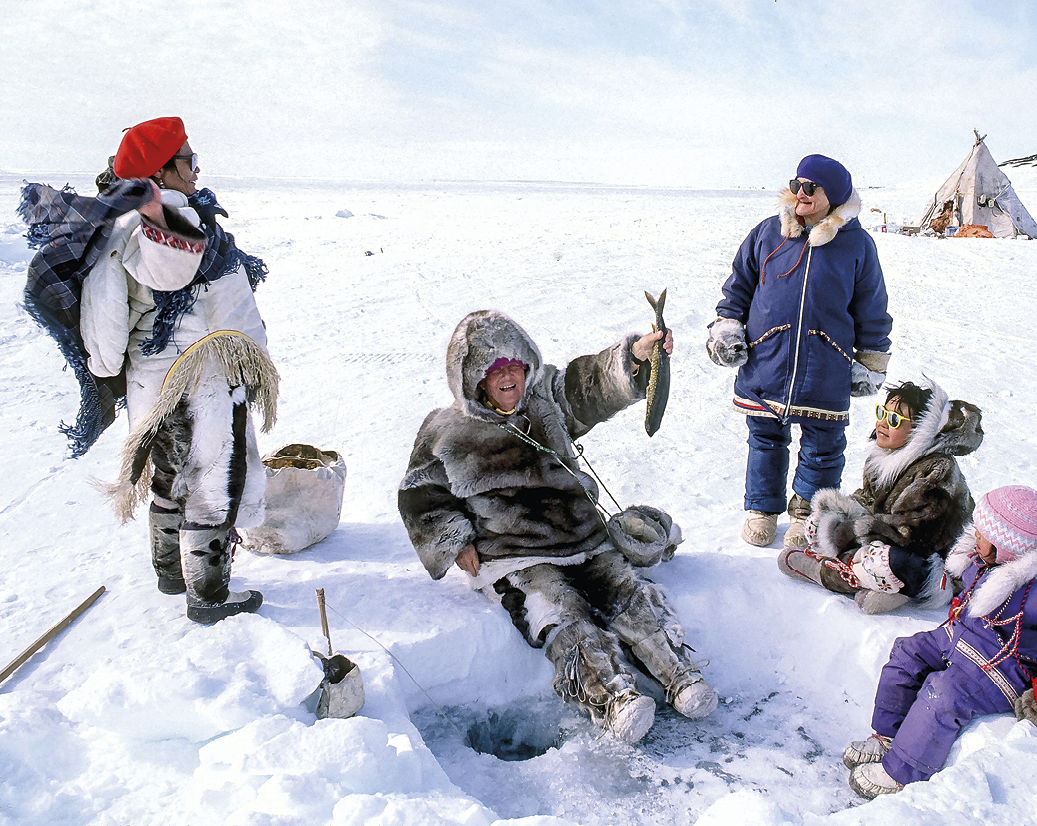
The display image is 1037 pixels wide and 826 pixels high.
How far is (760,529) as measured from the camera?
Result: 3.14 meters

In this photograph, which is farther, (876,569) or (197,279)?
(876,569)

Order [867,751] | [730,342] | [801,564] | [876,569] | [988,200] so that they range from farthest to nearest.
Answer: [988,200]
[730,342]
[801,564]
[876,569]
[867,751]

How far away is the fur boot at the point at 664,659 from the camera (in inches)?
90.7

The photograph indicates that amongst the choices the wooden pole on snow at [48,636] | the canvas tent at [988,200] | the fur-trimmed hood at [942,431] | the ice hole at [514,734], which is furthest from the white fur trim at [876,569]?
the canvas tent at [988,200]

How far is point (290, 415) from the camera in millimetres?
4898

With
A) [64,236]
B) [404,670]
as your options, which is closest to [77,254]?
[64,236]

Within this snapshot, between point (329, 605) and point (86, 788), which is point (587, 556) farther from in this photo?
point (86, 788)

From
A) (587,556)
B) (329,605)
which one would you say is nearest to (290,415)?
(329,605)

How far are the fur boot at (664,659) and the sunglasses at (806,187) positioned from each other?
1.74 m

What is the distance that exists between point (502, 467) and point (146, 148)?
1.59 metres

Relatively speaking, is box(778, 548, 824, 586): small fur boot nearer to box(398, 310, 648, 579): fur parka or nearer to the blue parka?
the blue parka

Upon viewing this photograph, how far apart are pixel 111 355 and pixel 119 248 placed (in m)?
0.36

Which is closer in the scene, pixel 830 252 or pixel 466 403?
pixel 466 403

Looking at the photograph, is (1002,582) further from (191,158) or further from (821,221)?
(191,158)
